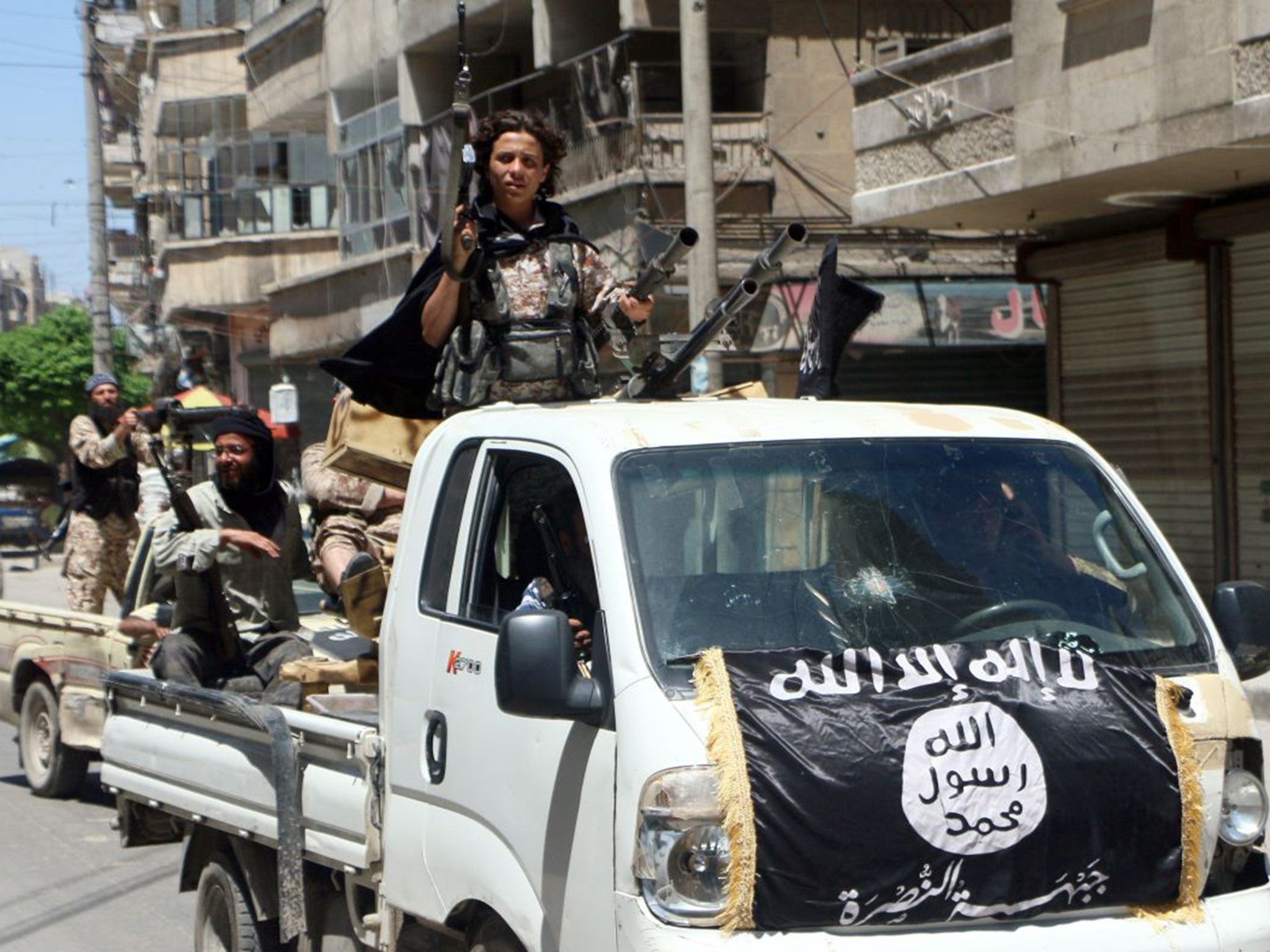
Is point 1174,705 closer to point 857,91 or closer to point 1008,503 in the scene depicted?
point 1008,503

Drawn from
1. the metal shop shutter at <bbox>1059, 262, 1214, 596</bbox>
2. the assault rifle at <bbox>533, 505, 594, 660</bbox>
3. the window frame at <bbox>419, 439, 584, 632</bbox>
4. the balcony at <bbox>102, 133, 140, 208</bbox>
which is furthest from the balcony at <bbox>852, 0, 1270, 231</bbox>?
the balcony at <bbox>102, 133, 140, 208</bbox>

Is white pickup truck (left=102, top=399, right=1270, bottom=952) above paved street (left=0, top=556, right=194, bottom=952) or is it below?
above

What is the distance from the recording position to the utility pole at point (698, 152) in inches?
521

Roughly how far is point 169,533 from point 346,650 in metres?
0.92

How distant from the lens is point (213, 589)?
7102 millimetres

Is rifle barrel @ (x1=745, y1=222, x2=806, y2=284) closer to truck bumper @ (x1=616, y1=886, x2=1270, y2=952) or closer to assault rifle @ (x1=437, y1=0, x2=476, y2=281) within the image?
assault rifle @ (x1=437, y1=0, x2=476, y2=281)

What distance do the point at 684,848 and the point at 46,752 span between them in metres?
7.71

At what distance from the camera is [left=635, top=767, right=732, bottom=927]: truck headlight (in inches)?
140

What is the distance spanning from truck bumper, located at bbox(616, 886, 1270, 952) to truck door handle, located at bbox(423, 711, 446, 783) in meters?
0.93

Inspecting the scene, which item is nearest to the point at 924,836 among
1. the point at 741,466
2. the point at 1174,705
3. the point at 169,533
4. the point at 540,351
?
the point at 1174,705

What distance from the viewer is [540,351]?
561 centimetres

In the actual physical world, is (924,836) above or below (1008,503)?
below

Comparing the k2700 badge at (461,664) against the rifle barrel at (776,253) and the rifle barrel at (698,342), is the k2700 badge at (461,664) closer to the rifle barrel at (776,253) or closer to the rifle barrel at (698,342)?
the rifle barrel at (698,342)

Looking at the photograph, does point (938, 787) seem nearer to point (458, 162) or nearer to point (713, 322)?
point (713, 322)
